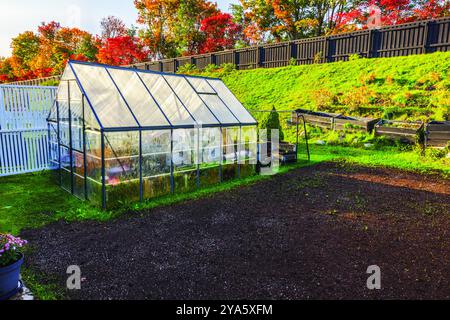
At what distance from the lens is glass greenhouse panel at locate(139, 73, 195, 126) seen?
28.8ft

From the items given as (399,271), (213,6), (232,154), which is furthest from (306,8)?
(399,271)

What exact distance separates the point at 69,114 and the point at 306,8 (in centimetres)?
2760

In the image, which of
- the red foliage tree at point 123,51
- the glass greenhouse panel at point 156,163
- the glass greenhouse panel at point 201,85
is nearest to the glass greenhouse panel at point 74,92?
the glass greenhouse panel at point 156,163

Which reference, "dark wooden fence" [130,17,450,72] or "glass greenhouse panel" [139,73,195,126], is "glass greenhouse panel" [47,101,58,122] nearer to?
"glass greenhouse panel" [139,73,195,126]

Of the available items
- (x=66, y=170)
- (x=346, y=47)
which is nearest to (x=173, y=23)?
(x=346, y=47)

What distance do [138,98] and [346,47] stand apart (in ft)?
54.9

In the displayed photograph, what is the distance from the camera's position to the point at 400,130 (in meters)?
13.6

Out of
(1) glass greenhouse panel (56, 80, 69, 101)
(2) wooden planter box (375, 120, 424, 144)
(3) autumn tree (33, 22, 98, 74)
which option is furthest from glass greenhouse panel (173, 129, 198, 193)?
(3) autumn tree (33, 22, 98, 74)

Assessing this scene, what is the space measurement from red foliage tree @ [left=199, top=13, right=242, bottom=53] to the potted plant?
3276 cm

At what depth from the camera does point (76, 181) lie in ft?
28.2

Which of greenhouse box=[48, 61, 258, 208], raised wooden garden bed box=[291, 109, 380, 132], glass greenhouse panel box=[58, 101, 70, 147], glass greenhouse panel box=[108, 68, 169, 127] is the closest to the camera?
greenhouse box=[48, 61, 258, 208]

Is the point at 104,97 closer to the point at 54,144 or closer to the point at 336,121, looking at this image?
the point at 54,144
